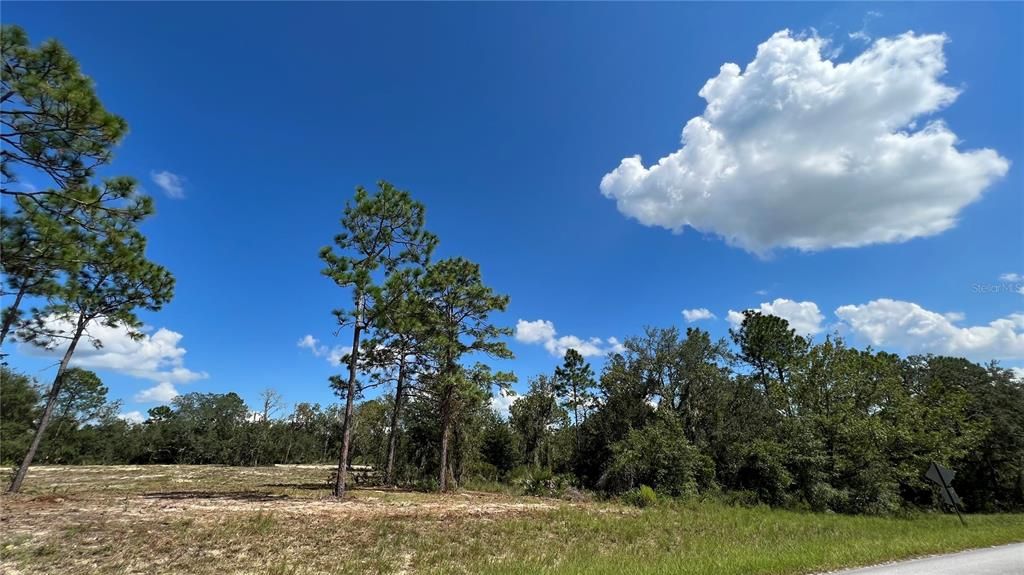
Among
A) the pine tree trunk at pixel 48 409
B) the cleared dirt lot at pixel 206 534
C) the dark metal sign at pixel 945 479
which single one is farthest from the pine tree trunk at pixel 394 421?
the dark metal sign at pixel 945 479

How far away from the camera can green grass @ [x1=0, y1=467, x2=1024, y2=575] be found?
7.52 metres

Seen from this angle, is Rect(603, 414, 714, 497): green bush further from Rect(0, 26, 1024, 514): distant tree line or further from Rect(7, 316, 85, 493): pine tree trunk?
Rect(7, 316, 85, 493): pine tree trunk

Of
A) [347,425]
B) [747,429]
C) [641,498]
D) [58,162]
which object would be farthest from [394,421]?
[747,429]

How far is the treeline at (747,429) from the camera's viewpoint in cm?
2370

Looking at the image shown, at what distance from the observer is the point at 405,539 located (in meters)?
9.77

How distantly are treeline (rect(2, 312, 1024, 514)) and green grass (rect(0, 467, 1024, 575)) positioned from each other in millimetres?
8763

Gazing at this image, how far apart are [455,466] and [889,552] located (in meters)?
21.7

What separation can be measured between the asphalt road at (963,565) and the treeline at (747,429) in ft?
45.7

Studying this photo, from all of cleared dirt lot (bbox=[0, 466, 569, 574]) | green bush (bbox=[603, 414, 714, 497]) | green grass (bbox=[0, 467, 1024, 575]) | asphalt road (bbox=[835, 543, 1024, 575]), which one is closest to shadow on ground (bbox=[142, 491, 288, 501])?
green grass (bbox=[0, 467, 1024, 575])

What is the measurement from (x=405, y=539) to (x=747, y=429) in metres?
28.7

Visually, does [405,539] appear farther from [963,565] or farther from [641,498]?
[641,498]

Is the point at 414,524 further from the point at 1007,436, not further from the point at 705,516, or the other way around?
the point at 1007,436

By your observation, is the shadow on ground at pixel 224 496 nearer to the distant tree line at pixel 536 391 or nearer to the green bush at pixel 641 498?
the distant tree line at pixel 536 391

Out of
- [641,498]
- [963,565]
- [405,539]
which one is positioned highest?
[405,539]
